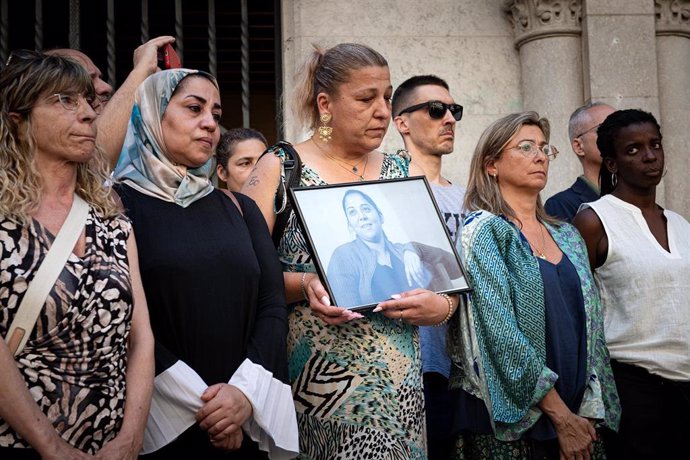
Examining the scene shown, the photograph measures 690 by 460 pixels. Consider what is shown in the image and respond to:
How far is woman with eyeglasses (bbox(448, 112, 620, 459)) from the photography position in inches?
151

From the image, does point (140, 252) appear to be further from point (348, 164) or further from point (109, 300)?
point (348, 164)

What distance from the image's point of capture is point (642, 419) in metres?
4.25

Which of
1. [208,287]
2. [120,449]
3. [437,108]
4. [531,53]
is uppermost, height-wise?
[531,53]

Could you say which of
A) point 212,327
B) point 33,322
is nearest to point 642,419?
point 212,327

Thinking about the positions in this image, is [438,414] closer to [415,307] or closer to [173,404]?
[415,307]

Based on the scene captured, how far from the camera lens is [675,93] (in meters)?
6.69

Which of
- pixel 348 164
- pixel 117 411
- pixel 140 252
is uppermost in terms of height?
pixel 348 164

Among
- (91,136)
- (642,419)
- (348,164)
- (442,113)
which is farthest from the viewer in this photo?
(442,113)

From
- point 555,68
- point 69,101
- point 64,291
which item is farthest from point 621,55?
point 64,291

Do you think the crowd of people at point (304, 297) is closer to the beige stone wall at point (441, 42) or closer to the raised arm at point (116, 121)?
the raised arm at point (116, 121)

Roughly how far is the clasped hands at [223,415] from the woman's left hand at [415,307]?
0.57m

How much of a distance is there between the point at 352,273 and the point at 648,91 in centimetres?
380

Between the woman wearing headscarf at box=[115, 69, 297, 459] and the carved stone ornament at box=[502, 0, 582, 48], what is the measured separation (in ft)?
12.0

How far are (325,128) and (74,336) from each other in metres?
1.37
